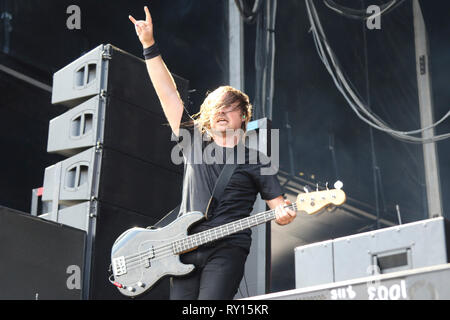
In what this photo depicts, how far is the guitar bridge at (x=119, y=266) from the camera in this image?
2.85m

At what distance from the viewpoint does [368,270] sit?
238 cm

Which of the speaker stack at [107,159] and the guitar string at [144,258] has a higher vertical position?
the speaker stack at [107,159]

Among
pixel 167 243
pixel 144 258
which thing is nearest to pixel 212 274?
pixel 167 243

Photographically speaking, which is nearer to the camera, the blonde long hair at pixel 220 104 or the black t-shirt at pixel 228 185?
the black t-shirt at pixel 228 185

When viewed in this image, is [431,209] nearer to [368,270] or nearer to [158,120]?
[158,120]

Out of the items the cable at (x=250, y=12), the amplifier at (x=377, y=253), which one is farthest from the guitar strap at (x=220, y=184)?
the cable at (x=250, y=12)

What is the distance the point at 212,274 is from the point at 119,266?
0.52 meters

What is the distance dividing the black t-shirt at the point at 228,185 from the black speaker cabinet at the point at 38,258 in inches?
35.8

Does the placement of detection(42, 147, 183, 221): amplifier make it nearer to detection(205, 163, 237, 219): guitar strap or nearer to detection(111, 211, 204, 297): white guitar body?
detection(111, 211, 204, 297): white guitar body

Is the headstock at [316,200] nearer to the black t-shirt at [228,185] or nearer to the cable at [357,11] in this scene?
the black t-shirt at [228,185]

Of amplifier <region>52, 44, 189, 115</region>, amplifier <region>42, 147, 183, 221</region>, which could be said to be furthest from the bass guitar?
amplifier <region>52, 44, 189, 115</region>

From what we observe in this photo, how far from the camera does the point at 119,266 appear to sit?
2.87m

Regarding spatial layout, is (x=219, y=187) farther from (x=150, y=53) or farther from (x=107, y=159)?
(x=107, y=159)

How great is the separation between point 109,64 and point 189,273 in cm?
170
